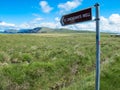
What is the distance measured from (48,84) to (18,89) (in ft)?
A: 4.53

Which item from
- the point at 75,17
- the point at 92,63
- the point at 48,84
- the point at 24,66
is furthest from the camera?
the point at 92,63

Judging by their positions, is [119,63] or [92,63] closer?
[119,63]

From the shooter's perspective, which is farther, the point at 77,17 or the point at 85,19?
the point at 77,17

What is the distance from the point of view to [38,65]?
9.73m

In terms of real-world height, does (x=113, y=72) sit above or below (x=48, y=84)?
above

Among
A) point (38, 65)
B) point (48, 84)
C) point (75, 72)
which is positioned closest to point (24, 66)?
point (38, 65)

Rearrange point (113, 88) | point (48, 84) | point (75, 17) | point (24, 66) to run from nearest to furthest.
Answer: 1. point (75, 17)
2. point (113, 88)
3. point (48, 84)
4. point (24, 66)

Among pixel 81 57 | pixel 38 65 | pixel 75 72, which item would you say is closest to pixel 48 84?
pixel 38 65

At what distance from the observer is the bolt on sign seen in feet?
13.4

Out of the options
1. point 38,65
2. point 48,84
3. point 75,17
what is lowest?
point 48,84

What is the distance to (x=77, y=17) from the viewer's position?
4.21 metres

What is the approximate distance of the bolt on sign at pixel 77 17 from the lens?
4.09m

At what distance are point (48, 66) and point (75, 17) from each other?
19.1ft

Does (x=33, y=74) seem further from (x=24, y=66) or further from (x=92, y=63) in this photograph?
(x=92, y=63)
